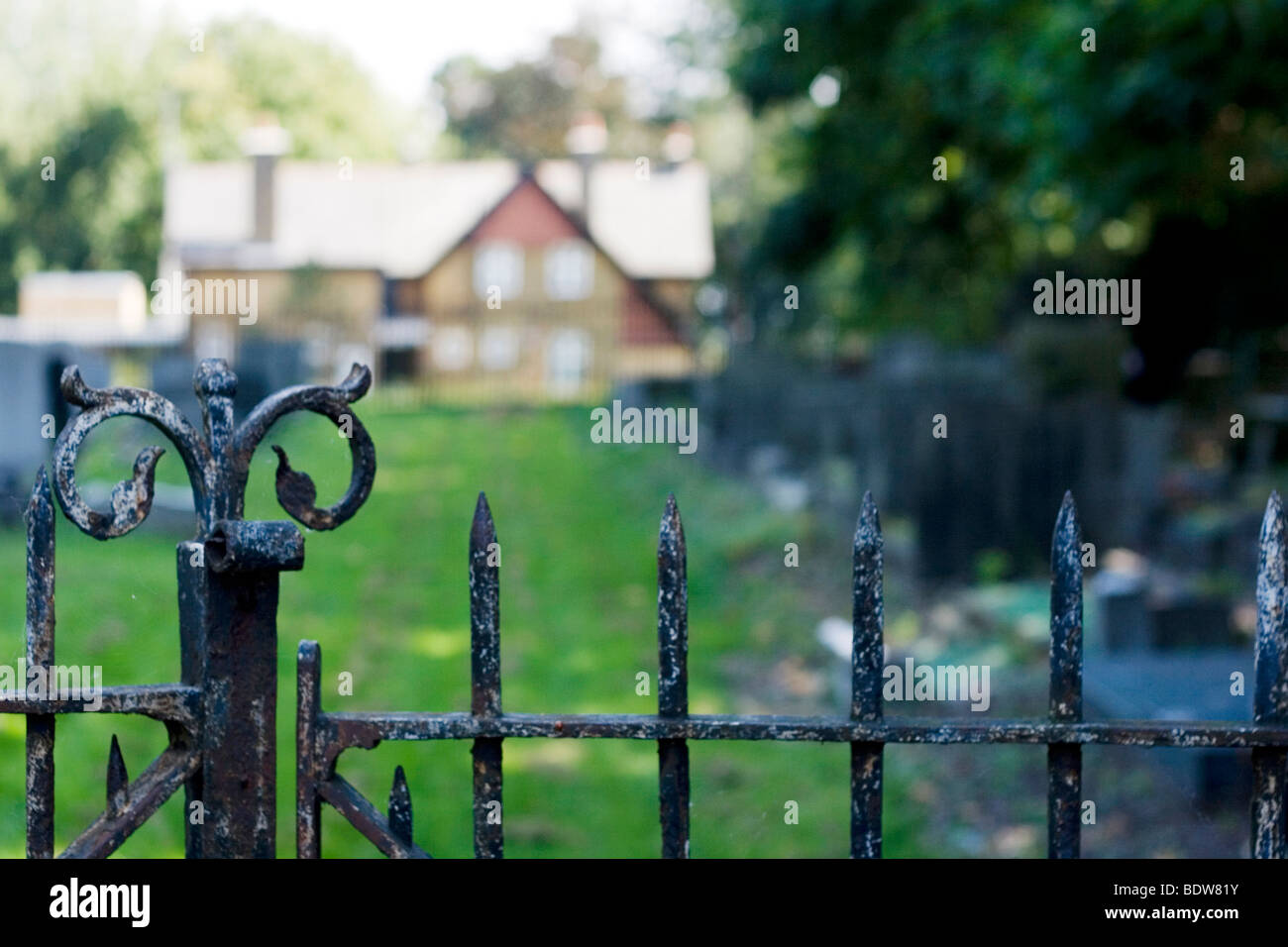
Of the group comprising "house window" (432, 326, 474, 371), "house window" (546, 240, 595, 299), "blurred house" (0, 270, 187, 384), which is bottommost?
"blurred house" (0, 270, 187, 384)

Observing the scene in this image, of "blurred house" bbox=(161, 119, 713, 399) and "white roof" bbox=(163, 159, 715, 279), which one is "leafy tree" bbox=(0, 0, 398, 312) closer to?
"white roof" bbox=(163, 159, 715, 279)

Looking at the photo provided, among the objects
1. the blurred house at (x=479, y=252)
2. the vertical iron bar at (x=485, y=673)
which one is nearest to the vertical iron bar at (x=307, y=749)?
the vertical iron bar at (x=485, y=673)

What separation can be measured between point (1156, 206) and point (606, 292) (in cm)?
2872

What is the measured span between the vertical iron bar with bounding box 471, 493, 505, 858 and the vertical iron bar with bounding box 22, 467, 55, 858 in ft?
2.28

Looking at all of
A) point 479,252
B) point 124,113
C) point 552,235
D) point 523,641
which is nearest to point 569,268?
point 552,235

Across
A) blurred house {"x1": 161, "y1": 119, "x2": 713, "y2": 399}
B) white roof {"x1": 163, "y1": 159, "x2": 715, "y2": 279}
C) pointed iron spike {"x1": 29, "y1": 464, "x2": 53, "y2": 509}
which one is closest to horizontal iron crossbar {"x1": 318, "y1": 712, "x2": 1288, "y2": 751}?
pointed iron spike {"x1": 29, "y1": 464, "x2": 53, "y2": 509}

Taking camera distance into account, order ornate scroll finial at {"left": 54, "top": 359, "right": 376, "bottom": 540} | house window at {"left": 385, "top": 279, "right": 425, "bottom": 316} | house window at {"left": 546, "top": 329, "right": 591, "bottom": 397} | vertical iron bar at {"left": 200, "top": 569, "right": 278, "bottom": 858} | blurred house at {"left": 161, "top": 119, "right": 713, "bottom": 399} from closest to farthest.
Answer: ornate scroll finial at {"left": 54, "top": 359, "right": 376, "bottom": 540} < vertical iron bar at {"left": 200, "top": 569, "right": 278, "bottom": 858} < blurred house at {"left": 161, "top": 119, "right": 713, "bottom": 399} < house window at {"left": 546, "top": 329, "right": 591, "bottom": 397} < house window at {"left": 385, "top": 279, "right": 425, "bottom": 316}

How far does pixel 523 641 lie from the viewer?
9.42 meters

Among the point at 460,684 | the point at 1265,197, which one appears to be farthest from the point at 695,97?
the point at 460,684

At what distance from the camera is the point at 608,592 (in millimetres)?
10945

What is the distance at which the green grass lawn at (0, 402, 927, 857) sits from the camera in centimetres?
577

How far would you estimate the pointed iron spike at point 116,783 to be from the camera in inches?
88.4

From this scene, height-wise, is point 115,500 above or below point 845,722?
above
